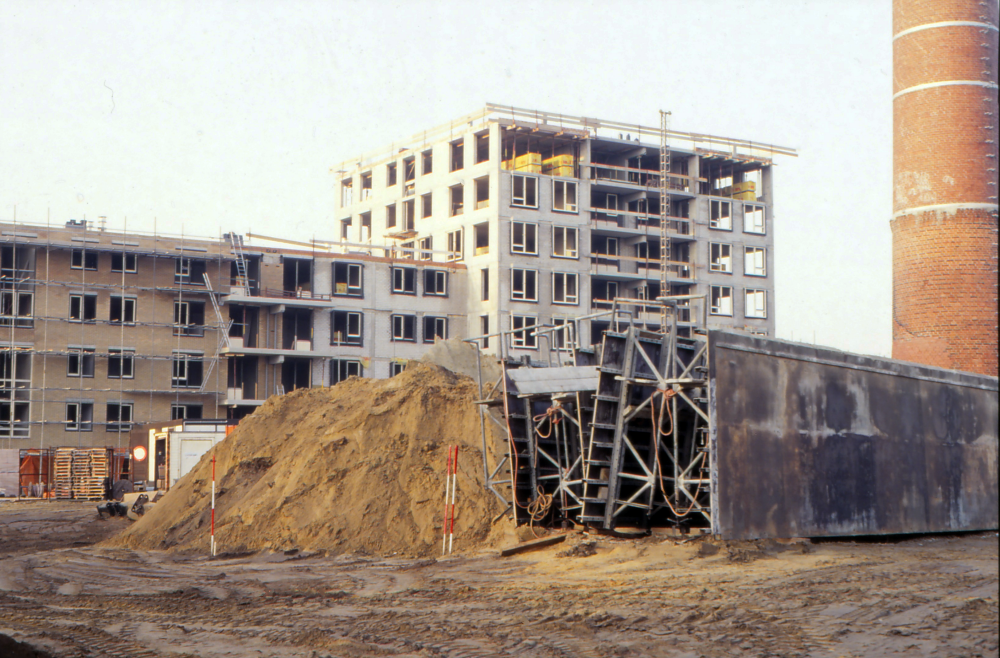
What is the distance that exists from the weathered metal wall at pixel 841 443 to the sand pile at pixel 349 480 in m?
6.04

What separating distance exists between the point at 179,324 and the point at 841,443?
51.7 meters

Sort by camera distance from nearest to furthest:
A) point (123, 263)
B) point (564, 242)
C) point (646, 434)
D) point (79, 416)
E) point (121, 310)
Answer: point (646, 434)
point (79, 416)
point (123, 263)
point (121, 310)
point (564, 242)

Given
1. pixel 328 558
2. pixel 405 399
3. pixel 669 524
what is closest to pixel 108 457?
pixel 405 399

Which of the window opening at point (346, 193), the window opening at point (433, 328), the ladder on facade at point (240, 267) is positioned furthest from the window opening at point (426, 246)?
the ladder on facade at point (240, 267)

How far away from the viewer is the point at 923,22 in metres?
45.0

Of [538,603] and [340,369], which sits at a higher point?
[340,369]

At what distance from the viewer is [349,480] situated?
24.9 metres

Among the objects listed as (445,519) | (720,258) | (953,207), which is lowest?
(445,519)

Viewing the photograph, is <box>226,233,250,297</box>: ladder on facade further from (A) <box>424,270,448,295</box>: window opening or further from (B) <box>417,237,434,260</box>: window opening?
(B) <box>417,237,434,260</box>: window opening

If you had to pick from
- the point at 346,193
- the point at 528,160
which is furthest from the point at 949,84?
the point at 346,193

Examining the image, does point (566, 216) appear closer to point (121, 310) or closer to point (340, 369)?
point (340, 369)

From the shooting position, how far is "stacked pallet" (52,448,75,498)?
176 ft

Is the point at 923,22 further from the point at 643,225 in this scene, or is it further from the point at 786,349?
the point at 643,225

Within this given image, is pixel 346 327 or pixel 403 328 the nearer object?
pixel 346 327
